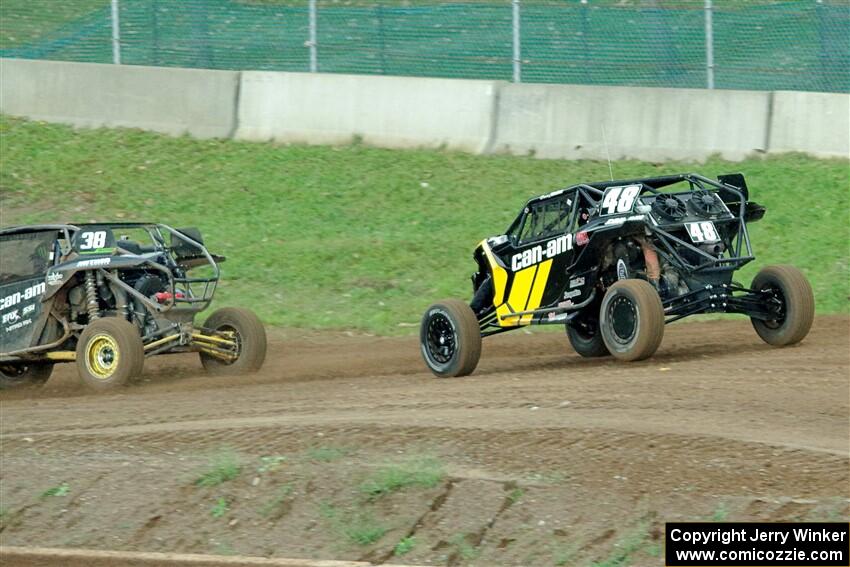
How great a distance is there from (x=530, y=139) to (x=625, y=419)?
1138cm

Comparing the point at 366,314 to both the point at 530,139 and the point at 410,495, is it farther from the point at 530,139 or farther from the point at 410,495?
the point at 410,495

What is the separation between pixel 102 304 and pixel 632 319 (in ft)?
17.2

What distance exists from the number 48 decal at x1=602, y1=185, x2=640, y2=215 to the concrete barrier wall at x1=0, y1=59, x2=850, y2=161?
7.28m

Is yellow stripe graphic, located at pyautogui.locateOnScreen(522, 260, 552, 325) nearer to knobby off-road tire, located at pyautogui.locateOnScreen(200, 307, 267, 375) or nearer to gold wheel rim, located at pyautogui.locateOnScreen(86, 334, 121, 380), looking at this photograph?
knobby off-road tire, located at pyautogui.locateOnScreen(200, 307, 267, 375)

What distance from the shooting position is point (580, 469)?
8258mm

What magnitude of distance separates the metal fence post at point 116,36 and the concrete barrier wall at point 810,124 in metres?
10.7

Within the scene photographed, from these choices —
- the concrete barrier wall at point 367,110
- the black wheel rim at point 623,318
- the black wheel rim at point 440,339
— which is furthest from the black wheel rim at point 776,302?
the concrete barrier wall at point 367,110

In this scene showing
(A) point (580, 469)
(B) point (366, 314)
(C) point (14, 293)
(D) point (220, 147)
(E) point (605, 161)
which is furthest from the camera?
(D) point (220, 147)

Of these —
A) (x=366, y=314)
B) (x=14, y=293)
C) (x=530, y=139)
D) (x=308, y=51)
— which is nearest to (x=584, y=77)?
(x=530, y=139)

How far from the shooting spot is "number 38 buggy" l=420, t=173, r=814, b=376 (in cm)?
1188

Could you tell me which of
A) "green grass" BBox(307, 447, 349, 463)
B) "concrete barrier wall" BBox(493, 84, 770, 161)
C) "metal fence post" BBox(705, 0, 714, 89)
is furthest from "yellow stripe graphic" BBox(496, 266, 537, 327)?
"metal fence post" BBox(705, 0, 714, 89)

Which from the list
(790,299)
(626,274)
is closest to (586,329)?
(626,274)

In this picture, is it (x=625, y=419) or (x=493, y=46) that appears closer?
(x=625, y=419)

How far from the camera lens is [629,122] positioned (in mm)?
19641
